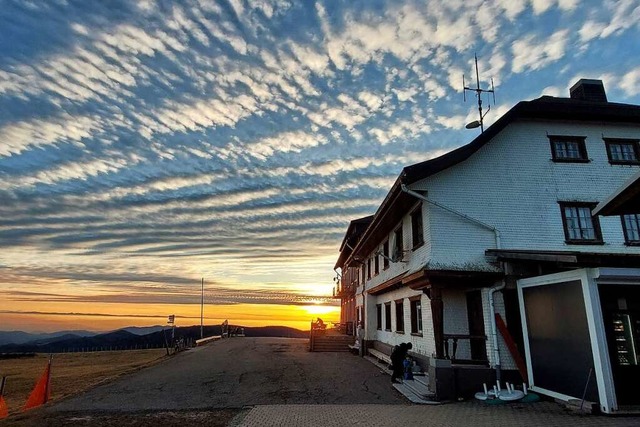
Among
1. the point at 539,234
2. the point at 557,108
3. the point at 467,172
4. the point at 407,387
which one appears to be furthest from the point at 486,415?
the point at 557,108

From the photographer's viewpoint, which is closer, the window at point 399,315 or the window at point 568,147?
the window at point 568,147

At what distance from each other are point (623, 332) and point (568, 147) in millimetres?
6894

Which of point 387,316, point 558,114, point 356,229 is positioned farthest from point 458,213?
point 356,229

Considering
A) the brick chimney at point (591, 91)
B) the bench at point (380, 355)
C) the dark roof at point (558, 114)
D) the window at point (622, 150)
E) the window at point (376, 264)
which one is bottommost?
the bench at point (380, 355)

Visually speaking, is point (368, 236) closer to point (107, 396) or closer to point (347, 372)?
point (347, 372)

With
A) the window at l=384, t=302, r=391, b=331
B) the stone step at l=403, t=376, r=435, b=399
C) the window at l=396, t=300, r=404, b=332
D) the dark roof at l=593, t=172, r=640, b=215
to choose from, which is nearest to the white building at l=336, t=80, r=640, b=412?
the stone step at l=403, t=376, r=435, b=399

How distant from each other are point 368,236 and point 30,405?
1427 cm

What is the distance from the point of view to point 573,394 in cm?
934

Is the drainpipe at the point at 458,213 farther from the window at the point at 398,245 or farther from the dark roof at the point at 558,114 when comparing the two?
the window at the point at 398,245

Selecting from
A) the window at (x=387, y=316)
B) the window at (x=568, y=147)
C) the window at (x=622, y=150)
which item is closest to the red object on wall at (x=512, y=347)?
the window at (x=568, y=147)

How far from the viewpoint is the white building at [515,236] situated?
10.5m

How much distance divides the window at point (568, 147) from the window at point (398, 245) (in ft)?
19.9

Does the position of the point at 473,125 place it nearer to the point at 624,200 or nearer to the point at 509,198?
the point at 509,198

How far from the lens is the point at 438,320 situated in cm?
1130
